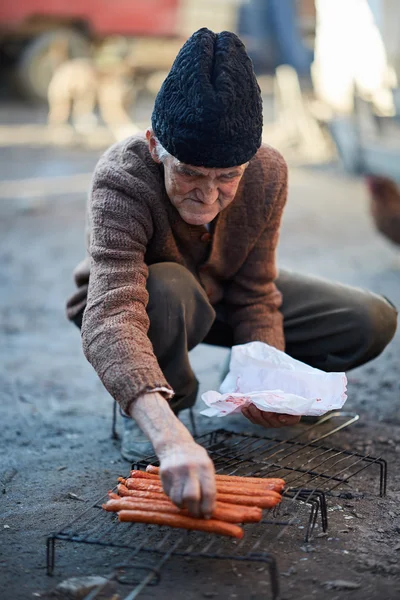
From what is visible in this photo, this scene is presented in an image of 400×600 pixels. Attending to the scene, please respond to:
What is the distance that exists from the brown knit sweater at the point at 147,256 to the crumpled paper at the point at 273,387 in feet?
0.84

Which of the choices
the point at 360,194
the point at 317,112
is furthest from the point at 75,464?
the point at 317,112

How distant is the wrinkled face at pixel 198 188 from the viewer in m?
2.60

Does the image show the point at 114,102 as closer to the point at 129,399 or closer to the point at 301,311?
the point at 301,311

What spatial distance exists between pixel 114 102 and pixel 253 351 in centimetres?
1018

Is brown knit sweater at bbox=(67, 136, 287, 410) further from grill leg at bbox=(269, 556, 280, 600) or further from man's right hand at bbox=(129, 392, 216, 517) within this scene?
grill leg at bbox=(269, 556, 280, 600)

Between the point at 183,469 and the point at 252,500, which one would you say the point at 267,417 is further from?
the point at 183,469

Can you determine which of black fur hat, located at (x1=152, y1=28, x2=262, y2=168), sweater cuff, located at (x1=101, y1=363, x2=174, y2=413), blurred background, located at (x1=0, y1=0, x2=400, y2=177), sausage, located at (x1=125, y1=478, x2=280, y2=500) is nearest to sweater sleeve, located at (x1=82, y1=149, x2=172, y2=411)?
sweater cuff, located at (x1=101, y1=363, x2=174, y2=413)

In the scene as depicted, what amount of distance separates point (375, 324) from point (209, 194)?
113 cm

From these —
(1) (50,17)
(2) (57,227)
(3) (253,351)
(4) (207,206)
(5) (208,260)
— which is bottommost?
(2) (57,227)

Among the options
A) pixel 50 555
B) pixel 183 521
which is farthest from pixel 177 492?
pixel 50 555

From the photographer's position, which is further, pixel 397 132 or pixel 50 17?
pixel 50 17

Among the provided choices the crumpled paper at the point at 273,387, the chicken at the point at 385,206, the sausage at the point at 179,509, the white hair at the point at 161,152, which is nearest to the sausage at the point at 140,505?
the sausage at the point at 179,509

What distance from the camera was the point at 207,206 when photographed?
273 centimetres

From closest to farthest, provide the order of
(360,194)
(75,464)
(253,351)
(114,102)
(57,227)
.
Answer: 1. (253,351)
2. (75,464)
3. (57,227)
4. (360,194)
5. (114,102)
